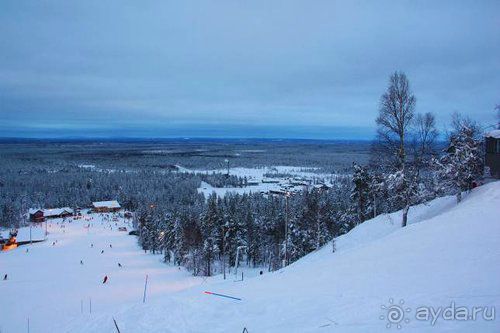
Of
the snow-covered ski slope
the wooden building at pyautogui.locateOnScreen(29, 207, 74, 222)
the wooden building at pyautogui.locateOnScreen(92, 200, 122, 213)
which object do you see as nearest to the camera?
the snow-covered ski slope

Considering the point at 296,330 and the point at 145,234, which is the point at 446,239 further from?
the point at 145,234

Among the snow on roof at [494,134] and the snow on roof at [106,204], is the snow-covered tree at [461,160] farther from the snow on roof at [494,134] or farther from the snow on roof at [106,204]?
the snow on roof at [106,204]

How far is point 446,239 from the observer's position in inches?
456

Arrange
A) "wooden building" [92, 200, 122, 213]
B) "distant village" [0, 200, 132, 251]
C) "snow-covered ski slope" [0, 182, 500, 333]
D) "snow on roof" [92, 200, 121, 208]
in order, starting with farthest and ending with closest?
"snow on roof" [92, 200, 121, 208], "wooden building" [92, 200, 122, 213], "distant village" [0, 200, 132, 251], "snow-covered ski slope" [0, 182, 500, 333]

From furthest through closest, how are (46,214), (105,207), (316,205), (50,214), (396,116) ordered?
1. (105,207)
2. (50,214)
3. (46,214)
4. (316,205)
5. (396,116)

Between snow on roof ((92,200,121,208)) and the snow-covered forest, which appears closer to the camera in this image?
the snow-covered forest

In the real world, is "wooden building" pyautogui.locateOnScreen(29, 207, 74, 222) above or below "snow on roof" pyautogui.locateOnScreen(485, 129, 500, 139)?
below

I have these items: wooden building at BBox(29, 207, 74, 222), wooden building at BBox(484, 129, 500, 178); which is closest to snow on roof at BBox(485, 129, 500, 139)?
wooden building at BBox(484, 129, 500, 178)

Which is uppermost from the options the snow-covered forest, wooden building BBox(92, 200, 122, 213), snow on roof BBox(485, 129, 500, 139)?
snow on roof BBox(485, 129, 500, 139)

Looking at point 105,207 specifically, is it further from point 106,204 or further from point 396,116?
point 396,116

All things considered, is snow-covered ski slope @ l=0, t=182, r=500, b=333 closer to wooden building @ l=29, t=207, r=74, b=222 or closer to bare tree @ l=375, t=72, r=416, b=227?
bare tree @ l=375, t=72, r=416, b=227

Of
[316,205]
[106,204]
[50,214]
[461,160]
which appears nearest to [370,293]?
[461,160]

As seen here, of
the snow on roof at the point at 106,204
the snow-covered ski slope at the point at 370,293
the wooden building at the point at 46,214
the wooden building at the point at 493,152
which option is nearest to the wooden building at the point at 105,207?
the snow on roof at the point at 106,204

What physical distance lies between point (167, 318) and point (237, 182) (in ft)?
500
